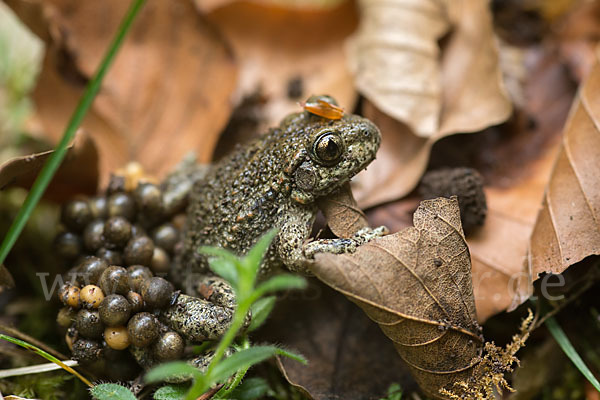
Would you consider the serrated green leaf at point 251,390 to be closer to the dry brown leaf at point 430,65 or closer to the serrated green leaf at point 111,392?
the serrated green leaf at point 111,392

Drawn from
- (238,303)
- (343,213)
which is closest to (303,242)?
(343,213)

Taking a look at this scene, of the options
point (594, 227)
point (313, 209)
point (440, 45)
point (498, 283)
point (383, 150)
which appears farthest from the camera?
point (440, 45)

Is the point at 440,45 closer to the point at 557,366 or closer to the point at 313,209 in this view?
the point at 313,209

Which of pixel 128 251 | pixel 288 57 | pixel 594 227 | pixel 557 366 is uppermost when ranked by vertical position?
pixel 288 57

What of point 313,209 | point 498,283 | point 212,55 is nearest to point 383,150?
point 313,209

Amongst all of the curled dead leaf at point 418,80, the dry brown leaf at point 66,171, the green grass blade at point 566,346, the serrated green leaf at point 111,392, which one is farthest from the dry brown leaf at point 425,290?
the dry brown leaf at point 66,171

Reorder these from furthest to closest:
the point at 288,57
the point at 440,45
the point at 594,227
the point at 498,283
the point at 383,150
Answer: the point at 288,57
the point at 440,45
the point at 383,150
the point at 498,283
the point at 594,227

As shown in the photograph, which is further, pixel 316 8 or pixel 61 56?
pixel 316 8
